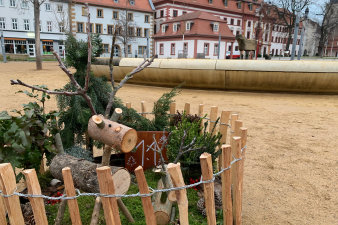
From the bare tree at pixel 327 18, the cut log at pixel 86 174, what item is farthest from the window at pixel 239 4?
the cut log at pixel 86 174

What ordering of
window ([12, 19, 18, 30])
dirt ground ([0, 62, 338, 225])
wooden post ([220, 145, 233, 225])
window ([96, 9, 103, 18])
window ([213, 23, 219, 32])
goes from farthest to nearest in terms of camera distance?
window ([96, 9, 103, 18])
window ([12, 19, 18, 30])
window ([213, 23, 219, 32])
dirt ground ([0, 62, 338, 225])
wooden post ([220, 145, 233, 225])

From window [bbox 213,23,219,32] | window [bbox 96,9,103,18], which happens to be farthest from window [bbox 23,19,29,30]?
window [bbox 213,23,219,32]

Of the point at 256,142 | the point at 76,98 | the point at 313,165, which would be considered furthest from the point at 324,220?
the point at 76,98

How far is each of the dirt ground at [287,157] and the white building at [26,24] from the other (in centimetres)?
3326

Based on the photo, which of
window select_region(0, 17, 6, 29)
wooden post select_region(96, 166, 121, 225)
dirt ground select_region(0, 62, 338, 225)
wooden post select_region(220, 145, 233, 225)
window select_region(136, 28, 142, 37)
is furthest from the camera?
window select_region(136, 28, 142, 37)

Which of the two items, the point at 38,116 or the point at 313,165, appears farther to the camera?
the point at 313,165

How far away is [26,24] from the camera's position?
3791 centimetres

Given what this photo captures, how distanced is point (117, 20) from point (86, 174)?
37614 mm

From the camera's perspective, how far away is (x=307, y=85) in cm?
991

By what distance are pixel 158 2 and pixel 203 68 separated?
35704mm

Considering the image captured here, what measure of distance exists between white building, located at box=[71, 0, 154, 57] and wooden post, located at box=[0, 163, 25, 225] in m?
34.1

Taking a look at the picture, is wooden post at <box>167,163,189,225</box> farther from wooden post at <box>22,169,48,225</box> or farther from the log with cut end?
wooden post at <box>22,169,48,225</box>

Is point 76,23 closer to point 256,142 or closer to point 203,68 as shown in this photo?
point 203,68

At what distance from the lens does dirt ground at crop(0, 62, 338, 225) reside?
3043 mm
